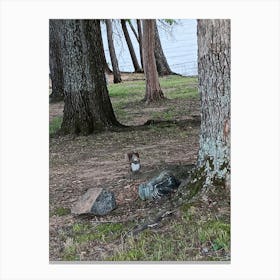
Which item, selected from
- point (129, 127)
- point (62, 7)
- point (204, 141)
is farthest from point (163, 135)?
point (62, 7)

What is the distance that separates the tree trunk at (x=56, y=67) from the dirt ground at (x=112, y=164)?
17 centimetres

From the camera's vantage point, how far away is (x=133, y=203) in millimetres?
3775

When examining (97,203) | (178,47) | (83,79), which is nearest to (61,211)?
(97,203)

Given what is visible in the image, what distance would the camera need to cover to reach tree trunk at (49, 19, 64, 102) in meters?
4.93

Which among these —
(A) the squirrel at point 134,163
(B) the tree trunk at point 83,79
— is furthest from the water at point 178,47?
(A) the squirrel at point 134,163

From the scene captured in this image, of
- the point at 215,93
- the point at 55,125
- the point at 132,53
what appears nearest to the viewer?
the point at 215,93

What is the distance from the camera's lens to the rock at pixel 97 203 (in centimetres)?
366

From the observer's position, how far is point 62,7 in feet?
11.1

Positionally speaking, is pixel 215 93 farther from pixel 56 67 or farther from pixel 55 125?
pixel 56 67

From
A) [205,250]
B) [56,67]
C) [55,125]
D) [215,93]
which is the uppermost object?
[56,67]

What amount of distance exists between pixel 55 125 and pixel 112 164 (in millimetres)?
571

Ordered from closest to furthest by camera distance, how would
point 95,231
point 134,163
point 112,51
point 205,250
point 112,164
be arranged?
point 205,250
point 95,231
point 134,163
point 112,164
point 112,51

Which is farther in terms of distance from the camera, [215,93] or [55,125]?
[55,125]
